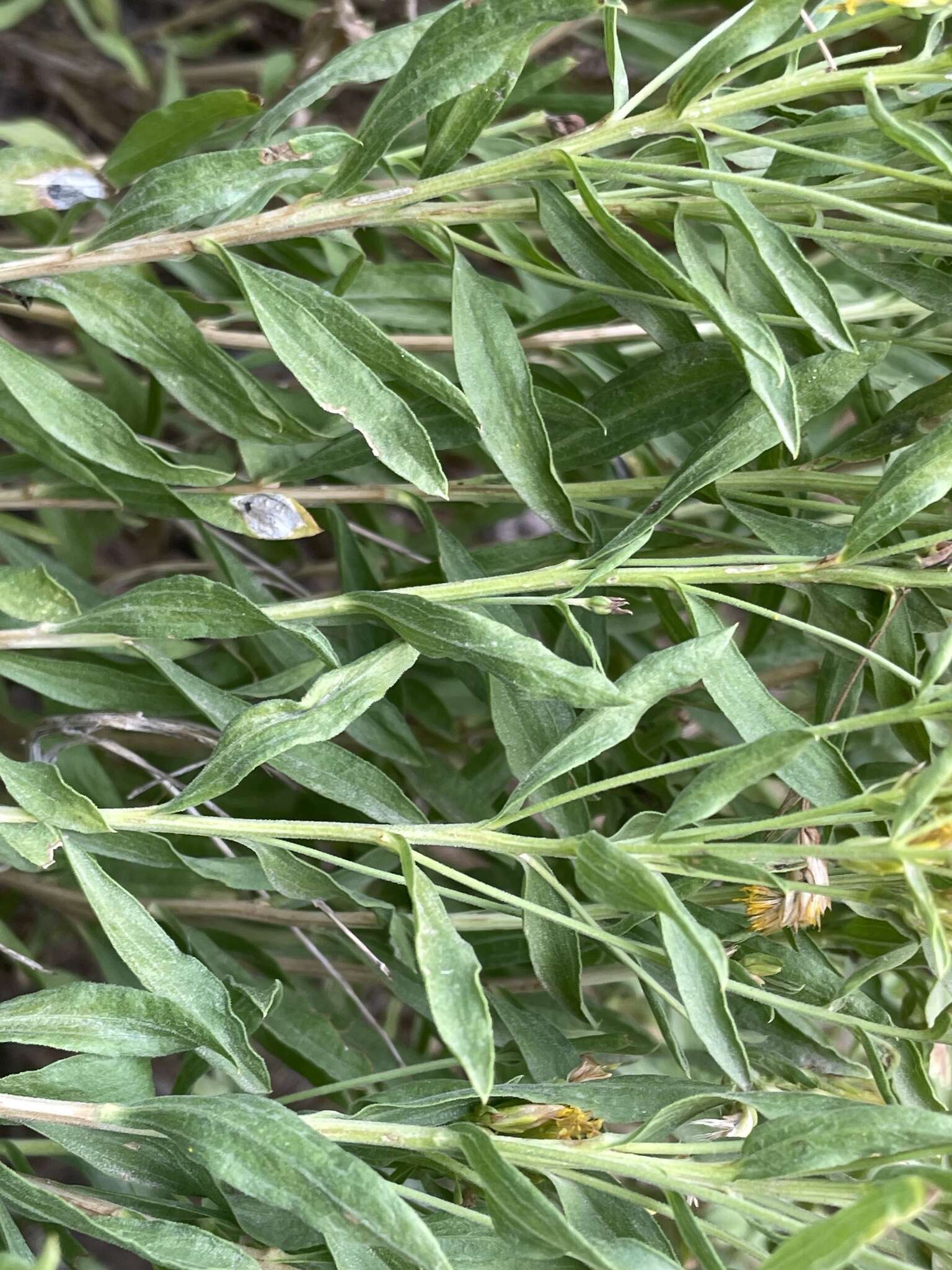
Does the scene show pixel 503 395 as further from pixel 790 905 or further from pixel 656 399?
pixel 790 905

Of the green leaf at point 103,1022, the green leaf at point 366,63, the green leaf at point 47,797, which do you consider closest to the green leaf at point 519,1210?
the green leaf at point 103,1022

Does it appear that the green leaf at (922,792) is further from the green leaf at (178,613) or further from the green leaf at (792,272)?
the green leaf at (178,613)

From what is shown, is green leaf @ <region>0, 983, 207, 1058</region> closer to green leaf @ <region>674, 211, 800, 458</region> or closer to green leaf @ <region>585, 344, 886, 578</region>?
green leaf @ <region>585, 344, 886, 578</region>

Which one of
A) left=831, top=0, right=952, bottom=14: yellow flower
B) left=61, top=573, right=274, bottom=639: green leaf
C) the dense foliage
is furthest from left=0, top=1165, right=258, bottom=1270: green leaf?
left=831, top=0, right=952, bottom=14: yellow flower

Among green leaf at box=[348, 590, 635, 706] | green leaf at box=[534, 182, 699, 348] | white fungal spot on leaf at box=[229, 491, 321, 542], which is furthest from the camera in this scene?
white fungal spot on leaf at box=[229, 491, 321, 542]

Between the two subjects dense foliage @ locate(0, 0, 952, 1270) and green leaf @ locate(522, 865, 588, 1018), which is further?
green leaf @ locate(522, 865, 588, 1018)

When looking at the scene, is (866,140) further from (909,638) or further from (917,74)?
(909,638)

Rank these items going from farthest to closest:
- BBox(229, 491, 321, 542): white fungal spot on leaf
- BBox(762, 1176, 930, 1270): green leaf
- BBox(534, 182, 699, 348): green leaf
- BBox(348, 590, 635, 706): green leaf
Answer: BBox(229, 491, 321, 542): white fungal spot on leaf < BBox(534, 182, 699, 348): green leaf < BBox(348, 590, 635, 706): green leaf < BBox(762, 1176, 930, 1270): green leaf
